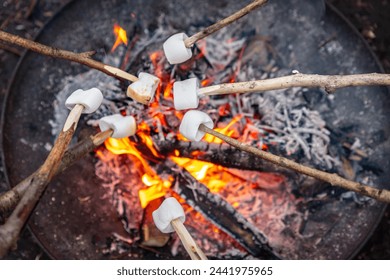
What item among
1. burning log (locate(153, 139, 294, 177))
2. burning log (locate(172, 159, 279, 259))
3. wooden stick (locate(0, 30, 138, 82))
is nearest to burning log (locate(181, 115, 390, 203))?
burning log (locate(153, 139, 294, 177))

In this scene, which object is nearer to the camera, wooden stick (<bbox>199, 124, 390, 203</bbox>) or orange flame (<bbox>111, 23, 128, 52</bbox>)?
wooden stick (<bbox>199, 124, 390, 203</bbox>)

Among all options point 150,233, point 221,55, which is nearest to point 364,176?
point 221,55

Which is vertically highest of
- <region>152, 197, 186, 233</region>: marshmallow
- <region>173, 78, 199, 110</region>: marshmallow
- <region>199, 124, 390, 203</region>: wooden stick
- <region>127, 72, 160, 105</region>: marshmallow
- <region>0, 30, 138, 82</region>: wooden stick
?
<region>0, 30, 138, 82</region>: wooden stick

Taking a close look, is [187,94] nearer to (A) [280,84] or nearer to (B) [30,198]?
(A) [280,84]

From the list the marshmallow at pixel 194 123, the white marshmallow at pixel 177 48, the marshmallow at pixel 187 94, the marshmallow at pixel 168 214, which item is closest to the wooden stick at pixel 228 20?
the white marshmallow at pixel 177 48

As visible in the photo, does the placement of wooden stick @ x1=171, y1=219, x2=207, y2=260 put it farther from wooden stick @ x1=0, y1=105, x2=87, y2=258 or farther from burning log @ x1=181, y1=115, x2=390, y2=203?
wooden stick @ x1=0, y1=105, x2=87, y2=258
